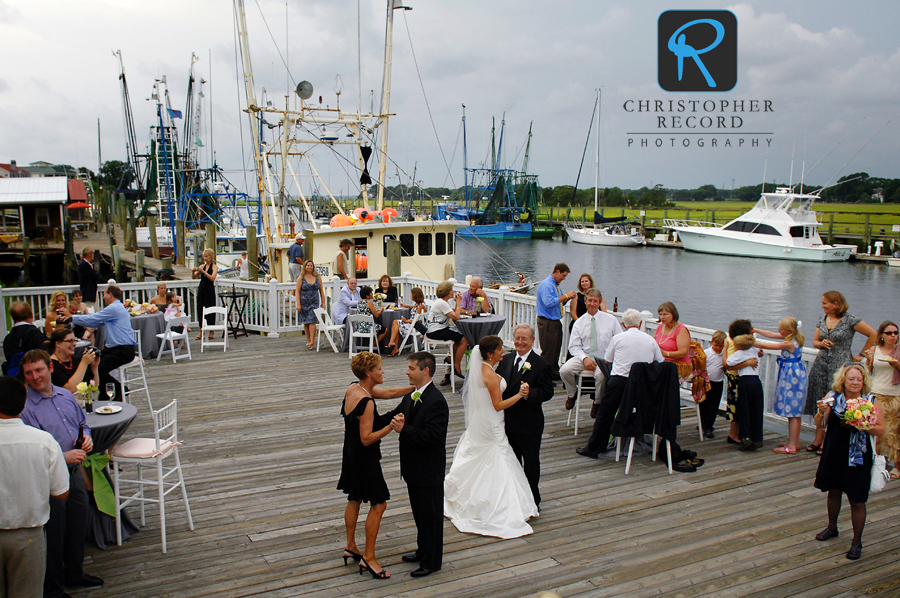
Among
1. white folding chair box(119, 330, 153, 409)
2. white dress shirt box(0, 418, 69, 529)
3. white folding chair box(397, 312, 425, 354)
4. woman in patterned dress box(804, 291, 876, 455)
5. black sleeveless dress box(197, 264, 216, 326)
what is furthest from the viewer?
black sleeveless dress box(197, 264, 216, 326)

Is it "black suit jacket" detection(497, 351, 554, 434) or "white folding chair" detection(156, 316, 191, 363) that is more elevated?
"black suit jacket" detection(497, 351, 554, 434)

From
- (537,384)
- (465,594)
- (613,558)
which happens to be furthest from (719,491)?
(465,594)

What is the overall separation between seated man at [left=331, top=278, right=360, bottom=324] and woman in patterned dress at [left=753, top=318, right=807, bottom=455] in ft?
21.2

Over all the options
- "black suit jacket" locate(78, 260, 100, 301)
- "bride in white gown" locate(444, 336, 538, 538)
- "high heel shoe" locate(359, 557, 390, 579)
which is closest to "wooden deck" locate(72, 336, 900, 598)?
"high heel shoe" locate(359, 557, 390, 579)

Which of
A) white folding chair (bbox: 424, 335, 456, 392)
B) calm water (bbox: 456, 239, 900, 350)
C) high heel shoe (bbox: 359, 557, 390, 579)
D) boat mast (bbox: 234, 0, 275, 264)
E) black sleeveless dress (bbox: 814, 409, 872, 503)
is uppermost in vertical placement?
boat mast (bbox: 234, 0, 275, 264)

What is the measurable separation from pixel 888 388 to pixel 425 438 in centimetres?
450

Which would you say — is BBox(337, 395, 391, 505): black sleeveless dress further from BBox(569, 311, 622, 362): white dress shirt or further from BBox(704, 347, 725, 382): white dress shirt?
BBox(704, 347, 725, 382): white dress shirt

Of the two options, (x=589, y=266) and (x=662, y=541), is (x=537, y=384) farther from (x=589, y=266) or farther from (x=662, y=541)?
(x=589, y=266)

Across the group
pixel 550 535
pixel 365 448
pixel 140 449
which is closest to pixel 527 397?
pixel 550 535

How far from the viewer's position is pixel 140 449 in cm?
465

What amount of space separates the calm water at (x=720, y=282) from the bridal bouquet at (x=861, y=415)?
910 inches

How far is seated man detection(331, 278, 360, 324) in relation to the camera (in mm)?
10945

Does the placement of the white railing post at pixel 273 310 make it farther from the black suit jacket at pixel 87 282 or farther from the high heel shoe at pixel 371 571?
the high heel shoe at pixel 371 571

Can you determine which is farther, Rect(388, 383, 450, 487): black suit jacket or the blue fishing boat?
the blue fishing boat
